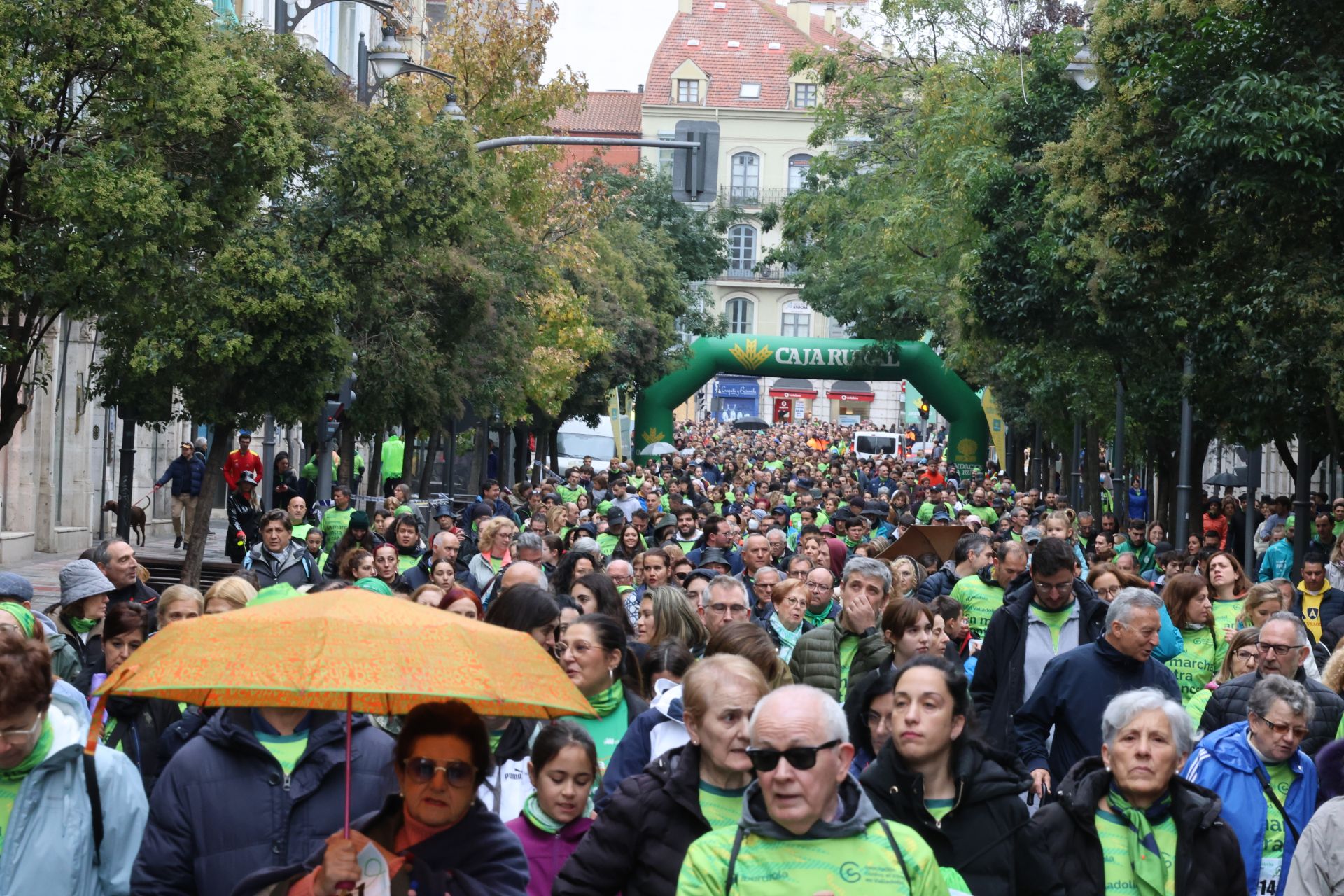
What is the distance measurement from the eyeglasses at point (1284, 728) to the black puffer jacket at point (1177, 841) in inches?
40.4

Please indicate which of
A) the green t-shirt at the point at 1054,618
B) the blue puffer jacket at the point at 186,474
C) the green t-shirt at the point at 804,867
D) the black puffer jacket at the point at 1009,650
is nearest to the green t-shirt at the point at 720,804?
the green t-shirt at the point at 804,867

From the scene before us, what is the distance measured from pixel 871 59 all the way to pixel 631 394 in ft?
48.8

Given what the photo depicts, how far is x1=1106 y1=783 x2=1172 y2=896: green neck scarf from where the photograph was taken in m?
5.73

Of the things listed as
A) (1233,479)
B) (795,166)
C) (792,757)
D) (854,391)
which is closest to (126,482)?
(1233,479)

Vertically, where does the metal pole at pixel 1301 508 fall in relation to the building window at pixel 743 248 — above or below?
below

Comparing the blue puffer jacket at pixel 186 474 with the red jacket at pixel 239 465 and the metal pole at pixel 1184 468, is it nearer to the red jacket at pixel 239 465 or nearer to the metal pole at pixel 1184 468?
the red jacket at pixel 239 465

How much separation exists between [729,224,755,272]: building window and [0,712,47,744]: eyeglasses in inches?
4268

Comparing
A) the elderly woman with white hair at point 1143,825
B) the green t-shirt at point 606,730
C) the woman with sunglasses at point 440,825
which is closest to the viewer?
the woman with sunglasses at point 440,825

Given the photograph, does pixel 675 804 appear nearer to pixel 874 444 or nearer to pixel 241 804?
pixel 241 804

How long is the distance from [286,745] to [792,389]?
113m

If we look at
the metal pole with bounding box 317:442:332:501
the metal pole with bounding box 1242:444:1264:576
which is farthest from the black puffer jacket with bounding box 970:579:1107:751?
the metal pole with bounding box 1242:444:1264:576

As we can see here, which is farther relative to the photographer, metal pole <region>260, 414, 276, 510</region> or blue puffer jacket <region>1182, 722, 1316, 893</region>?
metal pole <region>260, 414, 276, 510</region>

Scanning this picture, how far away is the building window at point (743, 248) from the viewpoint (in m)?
114

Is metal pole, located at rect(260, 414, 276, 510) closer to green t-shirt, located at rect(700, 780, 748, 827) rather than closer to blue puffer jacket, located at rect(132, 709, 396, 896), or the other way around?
blue puffer jacket, located at rect(132, 709, 396, 896)
